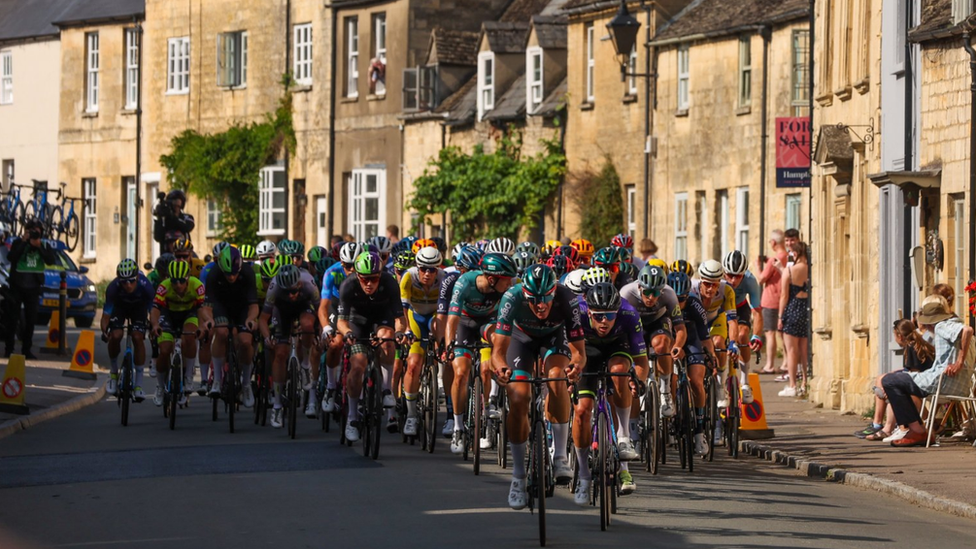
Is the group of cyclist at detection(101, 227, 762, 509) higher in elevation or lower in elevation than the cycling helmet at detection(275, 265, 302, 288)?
lower

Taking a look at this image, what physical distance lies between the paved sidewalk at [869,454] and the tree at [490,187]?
1959 cm

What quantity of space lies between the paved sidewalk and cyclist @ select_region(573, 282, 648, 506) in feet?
8.79

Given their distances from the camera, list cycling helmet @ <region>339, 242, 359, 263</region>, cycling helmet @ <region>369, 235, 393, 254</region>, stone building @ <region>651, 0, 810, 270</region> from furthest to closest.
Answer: stone building @ <region>651, 0, 810, 270</region>
cycling helmet @ <region>369, 235, 393, 254</region>
cycling helmet @ <region>339, 242, 359, 263</region>

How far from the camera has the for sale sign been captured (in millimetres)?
27172

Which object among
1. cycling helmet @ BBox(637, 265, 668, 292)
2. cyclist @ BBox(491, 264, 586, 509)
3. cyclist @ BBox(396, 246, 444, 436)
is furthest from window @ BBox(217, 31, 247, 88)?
cyclist @ BBox(491, 264, 586, 509)

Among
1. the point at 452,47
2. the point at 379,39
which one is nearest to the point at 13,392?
the point at 452,47

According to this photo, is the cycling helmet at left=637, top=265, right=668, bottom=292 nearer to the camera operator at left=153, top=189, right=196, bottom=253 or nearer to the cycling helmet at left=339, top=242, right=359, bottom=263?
the cycling helmet at left=339, top=242, right=359, bottom=263

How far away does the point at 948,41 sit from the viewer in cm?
2017

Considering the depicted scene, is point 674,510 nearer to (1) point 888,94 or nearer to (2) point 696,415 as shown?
(2) point 696,415

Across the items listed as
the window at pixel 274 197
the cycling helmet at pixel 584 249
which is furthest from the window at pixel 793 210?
the window at pixel 274 197

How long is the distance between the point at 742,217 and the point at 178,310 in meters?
17.4

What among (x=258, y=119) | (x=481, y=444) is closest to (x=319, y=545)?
(x=481, y=444)

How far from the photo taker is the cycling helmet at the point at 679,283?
1653 centimetres

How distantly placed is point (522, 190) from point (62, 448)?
25092mm
